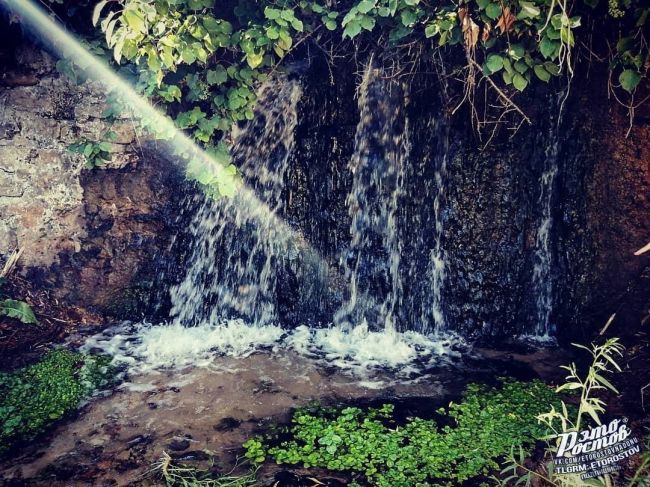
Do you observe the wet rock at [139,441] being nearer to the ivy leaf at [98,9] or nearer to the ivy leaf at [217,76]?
the ivy leaf at [98,9]

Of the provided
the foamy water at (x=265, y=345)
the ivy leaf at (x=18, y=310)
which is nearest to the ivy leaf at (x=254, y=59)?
the foamy water at (x=265, y=345)

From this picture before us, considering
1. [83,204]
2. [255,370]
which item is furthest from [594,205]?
[83,204]

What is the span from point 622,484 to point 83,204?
590cm

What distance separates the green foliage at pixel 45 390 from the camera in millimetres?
3674

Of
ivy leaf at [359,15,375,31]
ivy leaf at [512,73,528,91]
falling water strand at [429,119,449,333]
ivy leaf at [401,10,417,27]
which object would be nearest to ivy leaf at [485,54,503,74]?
ivy leaf at [512,73,528,91]

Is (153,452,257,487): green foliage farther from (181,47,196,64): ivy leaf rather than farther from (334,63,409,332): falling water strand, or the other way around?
(181,47,196,64): ivy leaf

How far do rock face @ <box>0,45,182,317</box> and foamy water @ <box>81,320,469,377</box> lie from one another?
2.30ft

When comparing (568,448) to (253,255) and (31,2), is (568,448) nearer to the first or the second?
(253,255)

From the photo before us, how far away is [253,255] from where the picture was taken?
582cm

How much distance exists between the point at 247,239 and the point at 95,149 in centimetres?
202

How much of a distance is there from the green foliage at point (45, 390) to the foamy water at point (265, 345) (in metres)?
0.27

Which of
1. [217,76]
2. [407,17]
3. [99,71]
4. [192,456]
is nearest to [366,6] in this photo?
[407,17]

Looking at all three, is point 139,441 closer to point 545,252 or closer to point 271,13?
point 271,13

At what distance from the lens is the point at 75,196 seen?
555 cm
